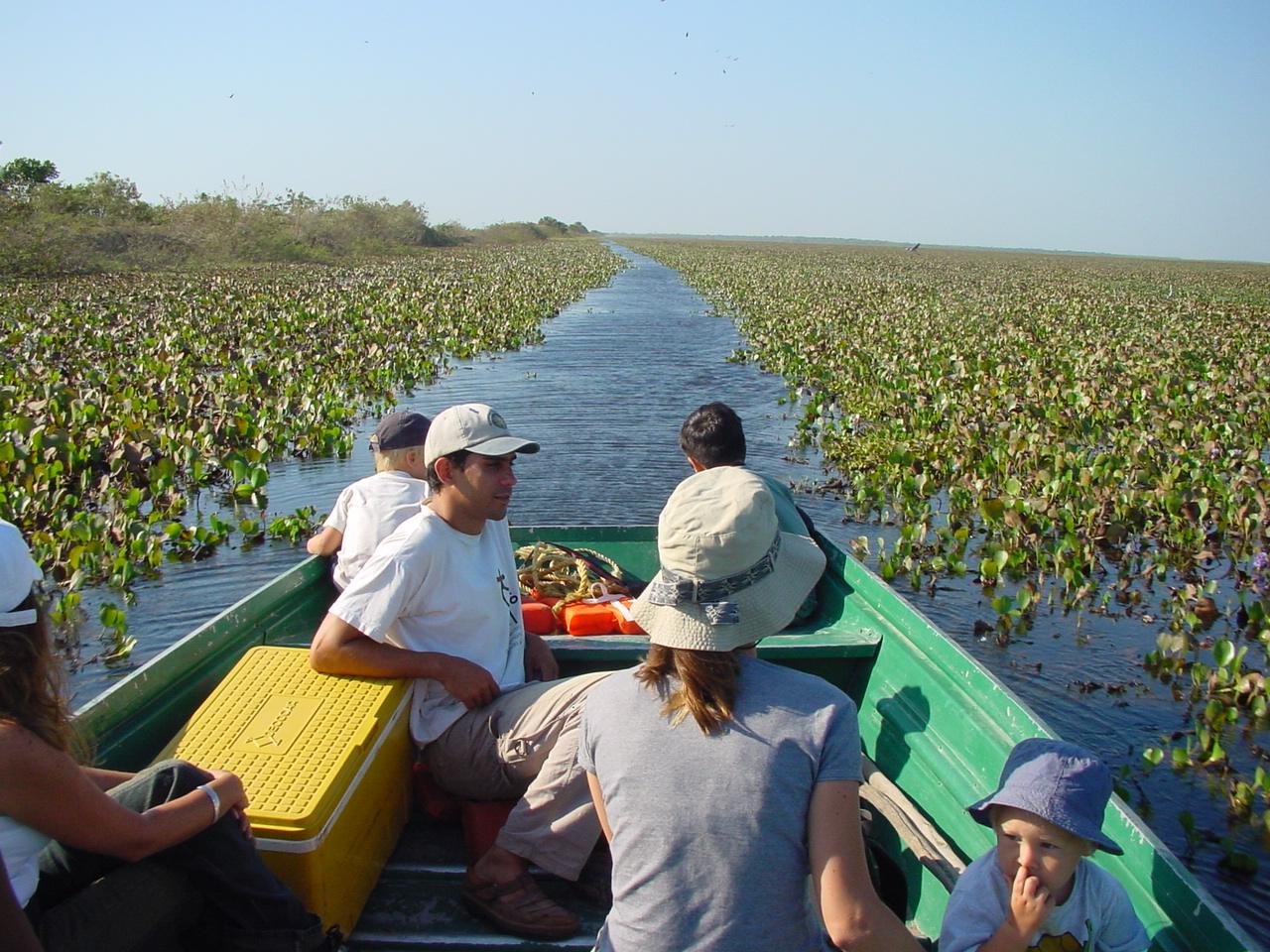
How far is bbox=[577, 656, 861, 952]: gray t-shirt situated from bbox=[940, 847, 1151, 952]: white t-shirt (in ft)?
1.19

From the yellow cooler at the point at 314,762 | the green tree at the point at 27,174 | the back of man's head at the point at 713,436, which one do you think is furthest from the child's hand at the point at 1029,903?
the green tree at the point at 27,174

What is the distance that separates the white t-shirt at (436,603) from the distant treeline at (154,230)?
3104 centimetres

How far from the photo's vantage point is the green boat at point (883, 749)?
7.35ft

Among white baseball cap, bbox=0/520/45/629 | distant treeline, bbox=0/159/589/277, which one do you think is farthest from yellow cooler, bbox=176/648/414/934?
distant treeline, bbox=0/159/589/277

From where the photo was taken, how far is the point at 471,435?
9.42 ft

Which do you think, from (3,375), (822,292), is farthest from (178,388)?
(822,292)

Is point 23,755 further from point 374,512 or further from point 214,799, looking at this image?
point 374,512

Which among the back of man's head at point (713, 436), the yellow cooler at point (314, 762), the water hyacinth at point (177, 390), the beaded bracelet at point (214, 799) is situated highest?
the back of man's head at point (713, 436)

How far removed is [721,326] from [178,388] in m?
14.2

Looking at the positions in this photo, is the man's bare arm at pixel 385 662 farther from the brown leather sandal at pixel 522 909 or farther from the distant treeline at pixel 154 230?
the distant treeline at pixel 154 230

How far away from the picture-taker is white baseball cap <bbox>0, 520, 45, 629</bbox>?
1.81 m

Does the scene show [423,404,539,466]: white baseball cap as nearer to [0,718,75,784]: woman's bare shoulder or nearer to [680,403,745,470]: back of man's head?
[0,718,75,784]: woman's bare shoulder

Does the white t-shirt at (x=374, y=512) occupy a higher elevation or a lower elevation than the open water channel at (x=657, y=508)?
higher

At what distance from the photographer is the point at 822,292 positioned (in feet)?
98.7
